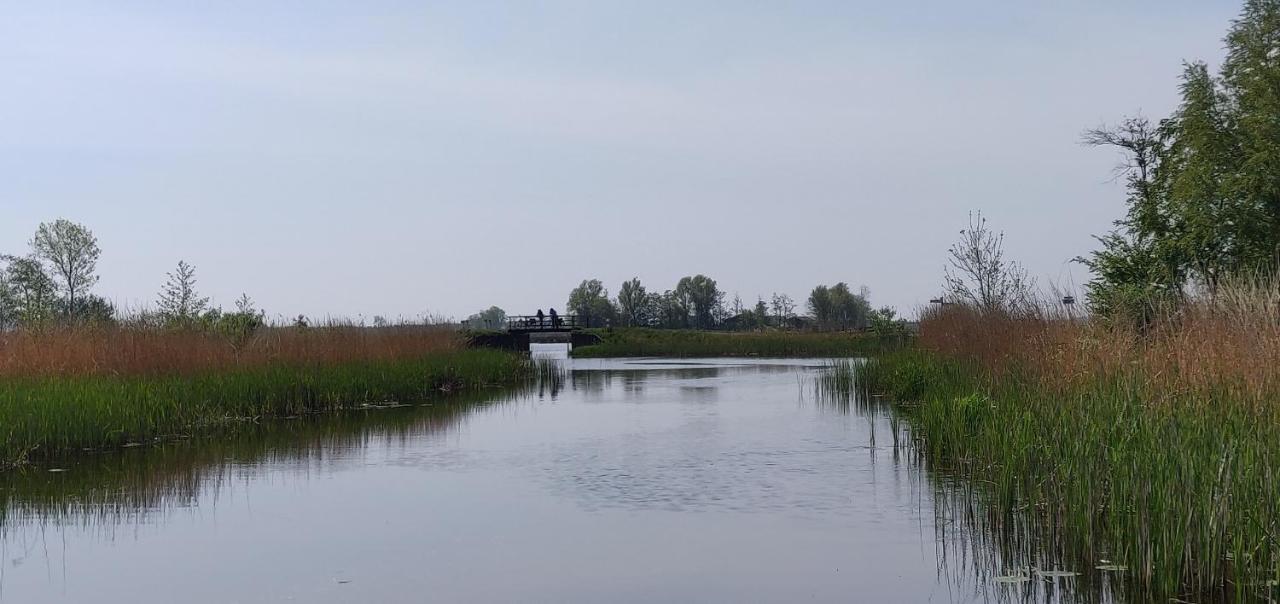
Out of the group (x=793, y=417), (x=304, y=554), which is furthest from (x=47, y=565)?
(x=793, y=417)

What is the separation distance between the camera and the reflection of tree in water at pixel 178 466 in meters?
10.1

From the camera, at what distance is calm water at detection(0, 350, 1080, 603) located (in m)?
7.39

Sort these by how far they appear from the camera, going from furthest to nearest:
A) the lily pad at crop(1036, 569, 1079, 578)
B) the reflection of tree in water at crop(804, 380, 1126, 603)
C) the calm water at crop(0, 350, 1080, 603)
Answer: the calm water at crop(0, 350, 1080, 603) < the lily pad at crop(1036, 569, 1079, 578) < the reflection of tree in water at crop(804, 380, 1126, 603)

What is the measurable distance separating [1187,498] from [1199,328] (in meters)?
4.22

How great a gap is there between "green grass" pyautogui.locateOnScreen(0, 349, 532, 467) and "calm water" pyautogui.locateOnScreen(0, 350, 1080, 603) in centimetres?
62

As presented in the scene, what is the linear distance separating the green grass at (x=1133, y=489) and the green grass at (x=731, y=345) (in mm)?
40150

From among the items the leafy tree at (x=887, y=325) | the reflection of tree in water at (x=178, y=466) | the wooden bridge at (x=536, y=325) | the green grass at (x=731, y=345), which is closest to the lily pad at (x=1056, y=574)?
the reflection of tree in water at (x=178, y=466)

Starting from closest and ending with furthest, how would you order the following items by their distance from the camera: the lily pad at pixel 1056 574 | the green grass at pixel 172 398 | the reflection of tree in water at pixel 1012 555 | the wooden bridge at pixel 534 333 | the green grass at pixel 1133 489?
the green grass at pixel 1133 489 → the reflection of tree in water at pixel 1012 555 → the lily pad at pixel 1056 574 → the green grass at pixel 172 398 → the wooden bridge at pixel 534 333

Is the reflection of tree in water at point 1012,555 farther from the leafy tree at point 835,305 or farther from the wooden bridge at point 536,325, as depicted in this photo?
the leafy tree at point 835,305

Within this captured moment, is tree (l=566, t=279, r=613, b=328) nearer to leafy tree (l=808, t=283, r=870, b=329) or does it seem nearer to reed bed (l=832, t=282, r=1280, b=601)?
leafy tree (l=808, t=283, r=870, b=329)

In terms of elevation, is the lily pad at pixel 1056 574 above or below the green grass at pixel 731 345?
below

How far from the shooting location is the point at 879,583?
7312mm

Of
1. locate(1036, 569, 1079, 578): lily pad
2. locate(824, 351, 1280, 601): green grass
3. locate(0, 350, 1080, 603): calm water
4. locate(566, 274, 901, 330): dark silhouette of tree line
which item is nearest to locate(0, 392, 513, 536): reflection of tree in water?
locate(0, 350, 1080, 603): calm water

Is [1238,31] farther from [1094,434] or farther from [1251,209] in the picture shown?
[1094,434]
